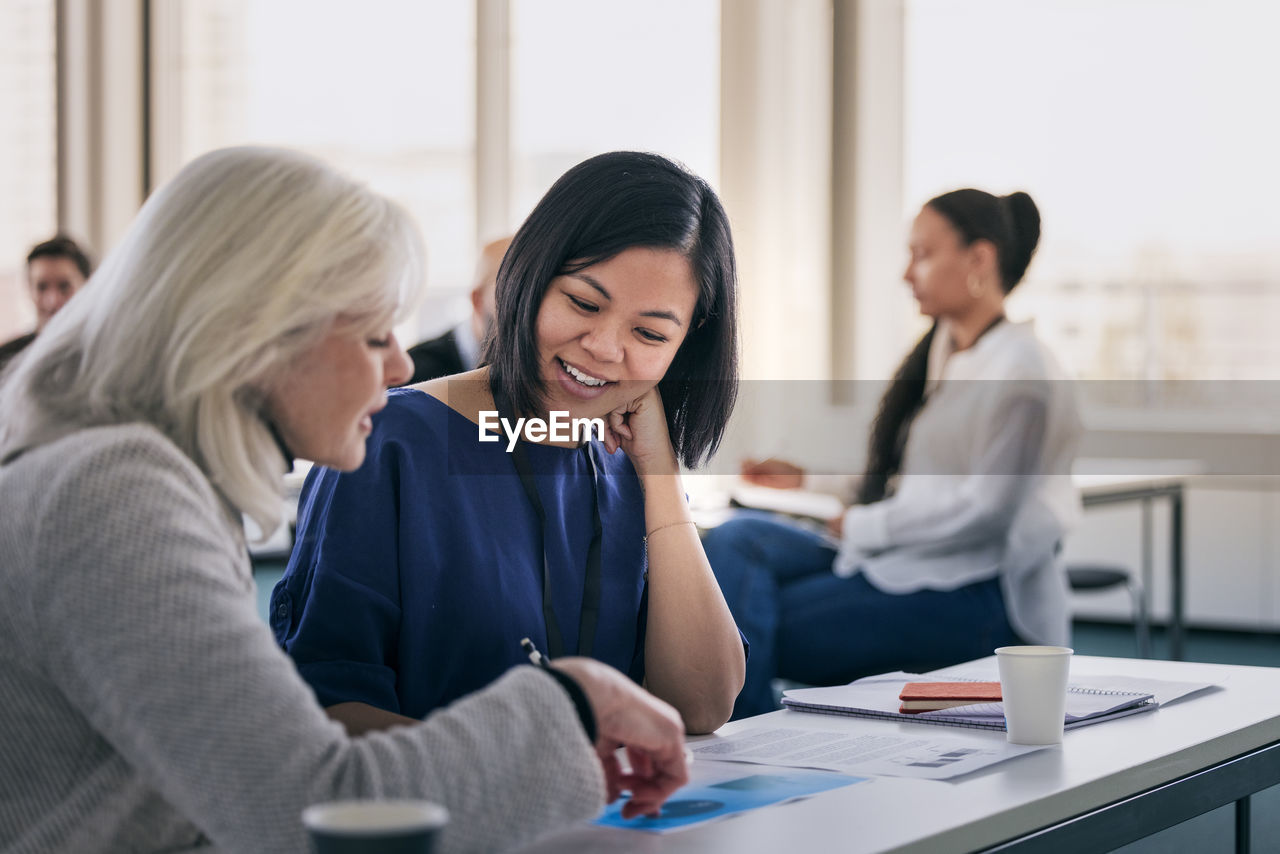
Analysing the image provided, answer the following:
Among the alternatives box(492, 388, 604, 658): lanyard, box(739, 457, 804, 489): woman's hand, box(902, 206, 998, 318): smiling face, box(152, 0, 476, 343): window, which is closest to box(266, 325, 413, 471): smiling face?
A: box(492, 388, 604, 658): lanyard

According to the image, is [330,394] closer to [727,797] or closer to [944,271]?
[727,797]

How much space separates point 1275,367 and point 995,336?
111 inches

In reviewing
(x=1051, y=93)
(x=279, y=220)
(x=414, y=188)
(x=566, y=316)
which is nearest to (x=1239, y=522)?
(x=1051, y=93)

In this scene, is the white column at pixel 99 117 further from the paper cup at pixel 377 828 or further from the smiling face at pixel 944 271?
the paper cup at pixel 377 828

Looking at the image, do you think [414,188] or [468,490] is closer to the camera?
[468,490]

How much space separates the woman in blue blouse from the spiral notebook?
10 cm

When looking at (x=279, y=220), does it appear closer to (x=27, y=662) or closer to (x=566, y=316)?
(x=27, y=662)

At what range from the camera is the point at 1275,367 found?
531cm

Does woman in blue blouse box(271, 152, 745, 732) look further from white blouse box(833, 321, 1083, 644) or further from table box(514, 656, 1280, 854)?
white blouse box(833, 321, 1083, 644)

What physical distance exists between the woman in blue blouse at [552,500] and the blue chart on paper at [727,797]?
321 millimetres

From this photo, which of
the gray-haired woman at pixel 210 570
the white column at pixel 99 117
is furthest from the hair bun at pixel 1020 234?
the white column at pixel 99 117

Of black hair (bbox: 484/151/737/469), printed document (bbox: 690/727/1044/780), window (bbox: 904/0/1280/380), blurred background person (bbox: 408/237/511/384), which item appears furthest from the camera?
window (bbox: 904/0/1280/380)

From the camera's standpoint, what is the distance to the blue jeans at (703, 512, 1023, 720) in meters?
2.76

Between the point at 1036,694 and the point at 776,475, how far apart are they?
2893 mm
